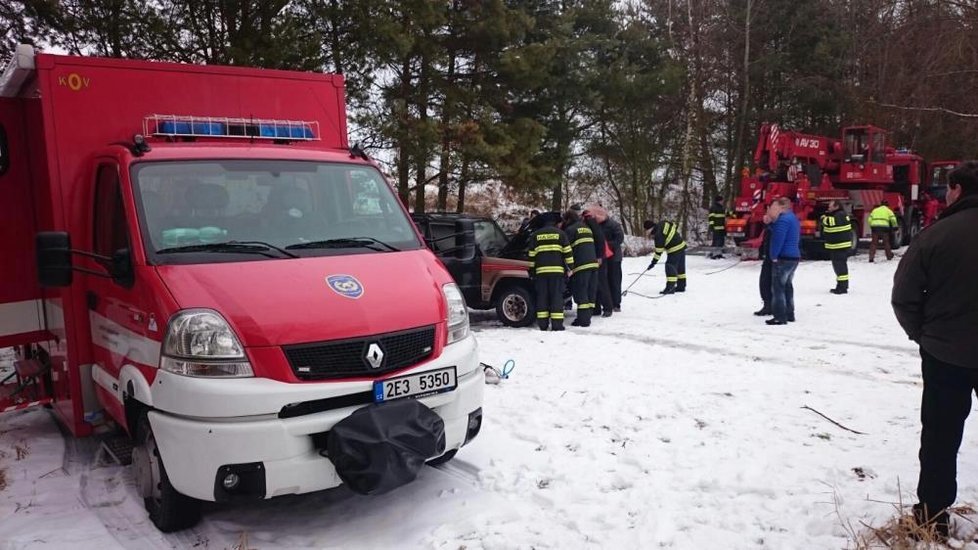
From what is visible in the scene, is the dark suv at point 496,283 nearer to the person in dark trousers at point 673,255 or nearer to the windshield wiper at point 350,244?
the person in dark trousers at point 673,255

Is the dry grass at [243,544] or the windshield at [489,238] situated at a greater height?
the windshield at [489,238]

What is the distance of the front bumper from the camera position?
3520mm

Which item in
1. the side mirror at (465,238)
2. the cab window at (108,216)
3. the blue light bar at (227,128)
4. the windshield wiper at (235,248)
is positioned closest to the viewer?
the windshield wiper at (235,248)

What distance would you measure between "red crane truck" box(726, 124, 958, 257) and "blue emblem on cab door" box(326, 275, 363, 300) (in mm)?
16230

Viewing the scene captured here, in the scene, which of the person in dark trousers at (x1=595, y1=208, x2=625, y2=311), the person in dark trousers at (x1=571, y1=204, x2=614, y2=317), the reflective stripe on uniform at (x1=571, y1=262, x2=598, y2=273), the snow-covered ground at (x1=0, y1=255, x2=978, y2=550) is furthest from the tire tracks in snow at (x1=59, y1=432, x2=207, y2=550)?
the person in dark trousers at (x1=595, y1=208, x2=625, y2=311)

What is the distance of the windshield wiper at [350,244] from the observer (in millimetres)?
4352

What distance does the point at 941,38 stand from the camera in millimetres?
14531

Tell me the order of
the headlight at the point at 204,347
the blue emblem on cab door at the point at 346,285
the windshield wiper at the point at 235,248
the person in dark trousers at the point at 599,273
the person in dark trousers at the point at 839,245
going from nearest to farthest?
the headlight at the point at 204,347
the blue emblem on cab door at the point at 346,285
the windshield wiper at the point at 235,248
the person in dark trousers at the point at 599,273
the person in dark trousers at the point at 839,245

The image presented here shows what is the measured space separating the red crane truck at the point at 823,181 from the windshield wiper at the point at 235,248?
16.4 metres

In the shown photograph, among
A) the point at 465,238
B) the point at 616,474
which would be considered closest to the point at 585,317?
the point at 465,238

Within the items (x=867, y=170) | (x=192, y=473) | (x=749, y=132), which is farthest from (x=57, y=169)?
(x=749, y=132)

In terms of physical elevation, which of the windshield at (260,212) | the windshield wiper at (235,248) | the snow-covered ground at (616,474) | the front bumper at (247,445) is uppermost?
the windshield at (260,212)

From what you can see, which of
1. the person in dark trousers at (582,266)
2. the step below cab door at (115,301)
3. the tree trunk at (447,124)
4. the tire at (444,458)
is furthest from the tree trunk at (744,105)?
the step below cab door at (115,301)

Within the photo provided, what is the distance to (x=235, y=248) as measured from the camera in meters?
4.13
